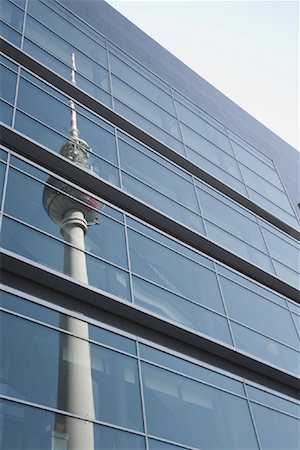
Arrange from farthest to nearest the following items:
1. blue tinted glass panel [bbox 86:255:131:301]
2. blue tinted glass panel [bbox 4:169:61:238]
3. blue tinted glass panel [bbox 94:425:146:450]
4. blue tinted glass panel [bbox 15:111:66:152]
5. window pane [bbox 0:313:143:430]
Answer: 1. blue tinted glass panel [bbox 15:111:66:152]
2. blue tinted glass panel [bbox 86:255:131:301]
3. blue tinted glass panel [bbox 4:169:61:238]
4. blue tinted glass panel [bbox 94:425:146:450]
5. window pane [bbox 0:313:143:430]

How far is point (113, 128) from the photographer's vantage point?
20047mm

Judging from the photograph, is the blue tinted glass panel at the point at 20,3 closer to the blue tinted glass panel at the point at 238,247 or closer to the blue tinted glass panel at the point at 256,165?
the blue tinted glass panel at the point at 238,247

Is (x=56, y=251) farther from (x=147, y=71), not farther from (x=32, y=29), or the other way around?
(x=147, y=71)

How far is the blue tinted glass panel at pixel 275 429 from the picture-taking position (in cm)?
1373

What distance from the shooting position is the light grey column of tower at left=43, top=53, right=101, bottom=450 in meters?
10.1

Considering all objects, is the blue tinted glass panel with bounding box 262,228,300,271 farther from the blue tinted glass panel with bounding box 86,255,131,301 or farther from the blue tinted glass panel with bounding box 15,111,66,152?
the blue tinted glass panel with bounding box 15,111,66,152

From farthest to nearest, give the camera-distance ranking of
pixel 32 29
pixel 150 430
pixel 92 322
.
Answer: pixel 32 29
pixel 92 322
pixel 150 430

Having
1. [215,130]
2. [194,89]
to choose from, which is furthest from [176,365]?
[194,89]

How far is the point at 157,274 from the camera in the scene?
15297mm

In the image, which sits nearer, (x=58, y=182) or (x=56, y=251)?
(x=56, y=251)

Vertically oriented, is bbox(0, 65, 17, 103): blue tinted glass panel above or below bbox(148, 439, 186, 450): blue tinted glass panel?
above

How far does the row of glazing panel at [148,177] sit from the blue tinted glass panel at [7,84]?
0.13ft

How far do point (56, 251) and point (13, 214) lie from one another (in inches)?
52.8

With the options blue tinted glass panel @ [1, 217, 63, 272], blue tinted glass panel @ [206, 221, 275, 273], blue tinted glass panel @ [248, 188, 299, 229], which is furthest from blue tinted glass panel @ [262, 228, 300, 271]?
blue tinted glass panel @ [1, 217, 63, 272]
